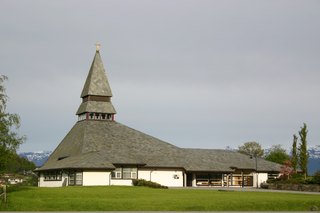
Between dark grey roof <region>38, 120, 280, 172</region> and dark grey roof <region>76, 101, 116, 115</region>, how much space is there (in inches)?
75.5

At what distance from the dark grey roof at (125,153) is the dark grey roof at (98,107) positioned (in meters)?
1.92

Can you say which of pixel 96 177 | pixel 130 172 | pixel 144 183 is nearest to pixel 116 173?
pixel 130 172

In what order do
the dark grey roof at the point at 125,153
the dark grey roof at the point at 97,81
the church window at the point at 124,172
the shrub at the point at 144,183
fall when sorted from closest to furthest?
the shrub at the point at 144,183 → the church window at the point at 124,172 → the dark grey roof at the point at 125,153 → the dark grey roof at the point at 97,81

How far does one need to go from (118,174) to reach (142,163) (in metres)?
3.56

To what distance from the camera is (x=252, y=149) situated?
112 meters

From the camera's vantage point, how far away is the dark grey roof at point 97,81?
67.3 metres

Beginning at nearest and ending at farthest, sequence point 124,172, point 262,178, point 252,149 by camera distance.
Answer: point 124,172 → point 262,178 → point 252,149

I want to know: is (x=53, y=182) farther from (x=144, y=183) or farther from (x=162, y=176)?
(x=162, y=176)

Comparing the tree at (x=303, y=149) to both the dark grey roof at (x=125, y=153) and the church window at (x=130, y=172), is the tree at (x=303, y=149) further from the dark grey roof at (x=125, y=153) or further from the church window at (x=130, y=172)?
the church window at (x=130, y=172)

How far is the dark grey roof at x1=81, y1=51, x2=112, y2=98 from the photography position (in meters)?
67.3

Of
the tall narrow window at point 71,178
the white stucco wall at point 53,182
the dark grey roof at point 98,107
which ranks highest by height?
the dark grey roof at point 98,107

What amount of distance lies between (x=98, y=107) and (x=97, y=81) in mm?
4881

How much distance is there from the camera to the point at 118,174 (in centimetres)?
5166

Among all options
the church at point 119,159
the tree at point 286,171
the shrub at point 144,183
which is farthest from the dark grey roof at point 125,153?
the tree at point 286,171
